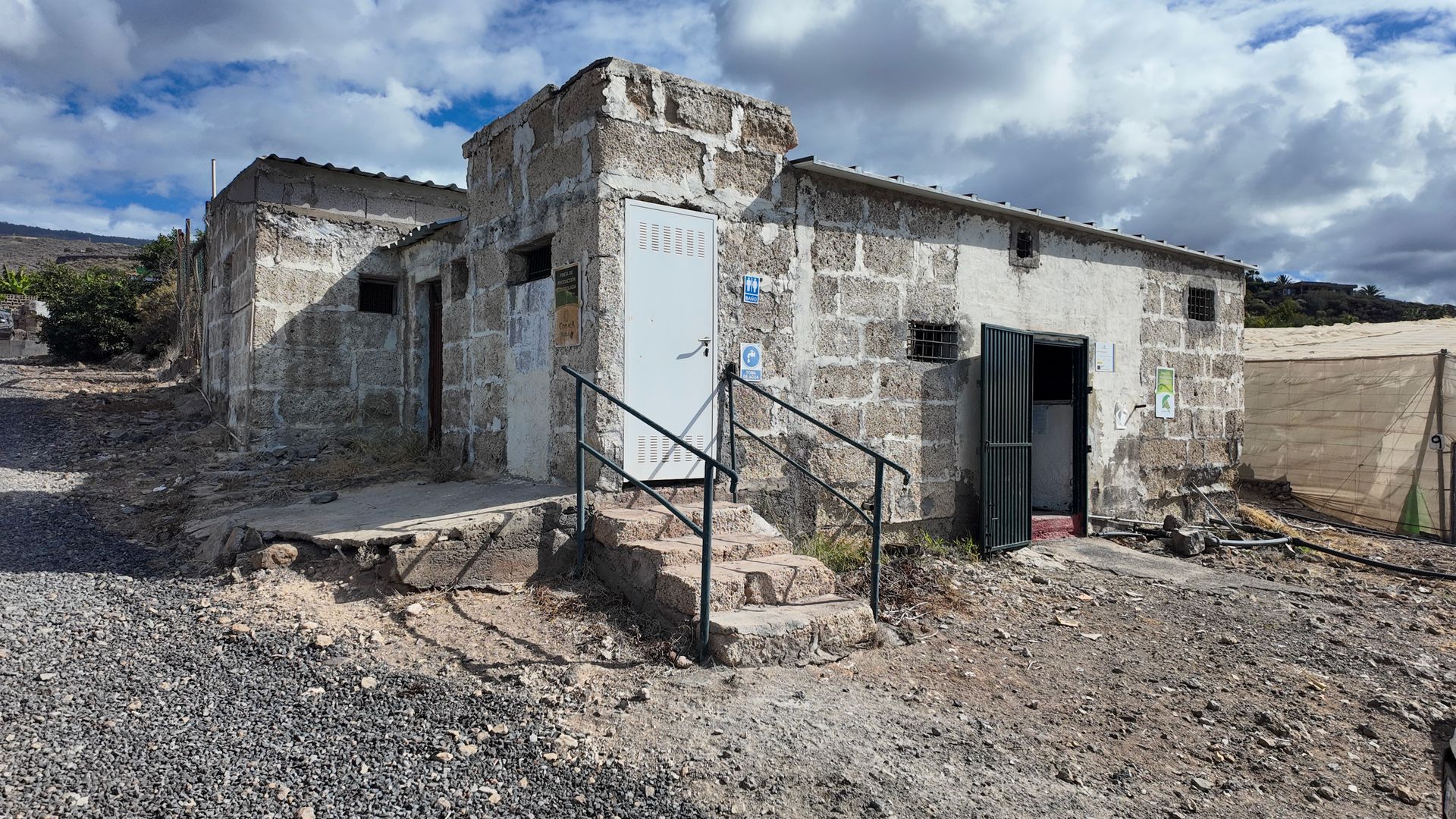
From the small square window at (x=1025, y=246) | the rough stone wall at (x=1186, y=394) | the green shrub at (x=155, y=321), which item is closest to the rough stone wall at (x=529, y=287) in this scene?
the small square window at (x=1025, y=246)

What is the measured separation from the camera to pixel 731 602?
166 inches

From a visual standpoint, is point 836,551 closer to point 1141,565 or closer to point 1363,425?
point 1141,565

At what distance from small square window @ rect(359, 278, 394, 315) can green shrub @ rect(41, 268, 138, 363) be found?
1310 centimetres

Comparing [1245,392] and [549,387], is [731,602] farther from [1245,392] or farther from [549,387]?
[1245,392]

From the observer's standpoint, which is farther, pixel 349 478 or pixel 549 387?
pixel 349 478

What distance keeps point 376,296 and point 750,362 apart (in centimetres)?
520

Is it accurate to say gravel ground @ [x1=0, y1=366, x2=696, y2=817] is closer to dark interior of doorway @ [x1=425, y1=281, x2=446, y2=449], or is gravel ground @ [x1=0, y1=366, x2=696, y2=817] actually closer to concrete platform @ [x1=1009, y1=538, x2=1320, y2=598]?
dark interior of doorway @ [x1=425, y1=281, x2=446, y2=449]

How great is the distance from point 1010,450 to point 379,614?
5294 mm

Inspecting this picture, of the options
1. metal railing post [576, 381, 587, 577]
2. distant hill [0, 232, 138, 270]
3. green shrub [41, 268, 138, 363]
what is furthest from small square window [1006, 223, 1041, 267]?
distant hill [0, 232, 138, 270]

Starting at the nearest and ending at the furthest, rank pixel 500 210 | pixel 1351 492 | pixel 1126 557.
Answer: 1. pixel 500 210
2. pixel 1126 557
3. pixel 1351 492

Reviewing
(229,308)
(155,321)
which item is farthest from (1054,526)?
(155,321)

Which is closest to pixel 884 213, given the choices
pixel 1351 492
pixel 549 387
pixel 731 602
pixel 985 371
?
pixel 985 371

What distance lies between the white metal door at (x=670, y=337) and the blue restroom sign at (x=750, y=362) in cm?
22

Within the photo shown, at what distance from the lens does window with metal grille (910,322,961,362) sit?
6.86m
